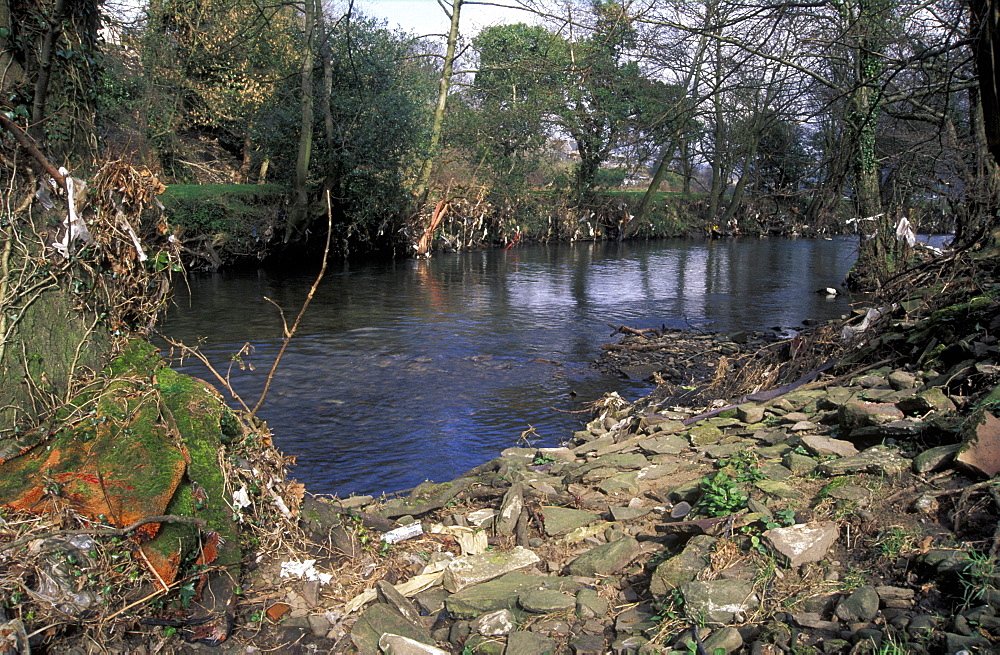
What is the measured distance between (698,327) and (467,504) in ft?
27.9

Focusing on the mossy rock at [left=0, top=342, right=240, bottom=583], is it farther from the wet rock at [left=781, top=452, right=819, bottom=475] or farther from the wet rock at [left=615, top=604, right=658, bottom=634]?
the wet rock at [left=781, top=452, right=819, bottom=475]

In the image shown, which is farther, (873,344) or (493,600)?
(873,344)

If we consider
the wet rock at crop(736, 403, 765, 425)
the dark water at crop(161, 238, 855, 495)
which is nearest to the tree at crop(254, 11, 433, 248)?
the dark water at crop(161, 238, 855, 495)

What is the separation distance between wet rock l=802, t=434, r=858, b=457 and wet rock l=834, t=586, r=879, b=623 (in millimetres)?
1524

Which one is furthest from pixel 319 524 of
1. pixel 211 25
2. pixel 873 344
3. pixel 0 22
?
pixel 211 25

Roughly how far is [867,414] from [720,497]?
138 centimetres

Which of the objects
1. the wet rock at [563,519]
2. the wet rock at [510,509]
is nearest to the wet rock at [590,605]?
the wet rock at [563,519]

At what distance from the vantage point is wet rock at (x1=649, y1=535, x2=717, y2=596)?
11.2ft

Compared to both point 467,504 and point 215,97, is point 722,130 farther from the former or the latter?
point 467,504

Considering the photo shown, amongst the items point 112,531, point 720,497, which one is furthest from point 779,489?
point 112,531

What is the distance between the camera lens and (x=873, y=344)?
6820mm

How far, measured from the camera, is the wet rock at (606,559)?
12.4ft

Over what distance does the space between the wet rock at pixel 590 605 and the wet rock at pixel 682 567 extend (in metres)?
0.24

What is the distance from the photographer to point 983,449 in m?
3.55
